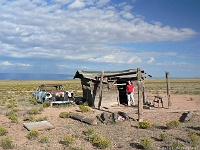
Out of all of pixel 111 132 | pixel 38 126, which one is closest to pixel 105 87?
pixel 38 126

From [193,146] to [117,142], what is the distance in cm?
283

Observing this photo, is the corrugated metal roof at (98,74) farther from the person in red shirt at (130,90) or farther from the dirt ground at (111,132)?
the dirt ground at (111,132)

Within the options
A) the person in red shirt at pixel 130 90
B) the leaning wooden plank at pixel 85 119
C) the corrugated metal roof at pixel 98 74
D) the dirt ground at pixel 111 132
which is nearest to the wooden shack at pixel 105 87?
the corrugated metal roof at pixel 98 74

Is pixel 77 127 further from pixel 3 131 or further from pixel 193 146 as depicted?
pixel 193 146

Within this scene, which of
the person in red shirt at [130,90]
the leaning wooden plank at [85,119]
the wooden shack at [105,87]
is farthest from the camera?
the wooden shack at [105,87]

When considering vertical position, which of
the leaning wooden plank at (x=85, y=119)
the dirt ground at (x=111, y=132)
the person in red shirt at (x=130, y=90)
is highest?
the person in red shirt at (x=130, y=90)

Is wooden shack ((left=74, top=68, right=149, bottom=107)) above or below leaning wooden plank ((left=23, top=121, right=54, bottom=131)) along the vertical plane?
above

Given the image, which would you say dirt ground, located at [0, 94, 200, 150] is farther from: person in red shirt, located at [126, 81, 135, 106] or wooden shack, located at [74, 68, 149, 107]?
wooden shack, located at [74, 68, 149, 107]

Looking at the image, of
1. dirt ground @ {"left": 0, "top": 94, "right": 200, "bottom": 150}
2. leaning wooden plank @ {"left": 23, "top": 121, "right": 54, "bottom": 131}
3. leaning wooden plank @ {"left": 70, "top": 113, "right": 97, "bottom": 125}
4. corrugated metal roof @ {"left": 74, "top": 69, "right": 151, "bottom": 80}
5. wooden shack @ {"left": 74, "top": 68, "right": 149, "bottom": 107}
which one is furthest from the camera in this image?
corrugated metal roof @ {"left": 74, "top": 69, "right": 151, "bottom": 80}

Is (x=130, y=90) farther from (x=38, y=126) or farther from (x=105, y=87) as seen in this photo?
(x=38, y=126)

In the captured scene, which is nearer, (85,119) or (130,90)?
(85,119)

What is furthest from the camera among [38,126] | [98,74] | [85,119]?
[98,74]

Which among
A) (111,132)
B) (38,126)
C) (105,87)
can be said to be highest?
(105,87)

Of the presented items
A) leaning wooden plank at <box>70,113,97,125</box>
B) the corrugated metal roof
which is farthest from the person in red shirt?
leaning wooden plank at <box>70,113,97,125</box>
